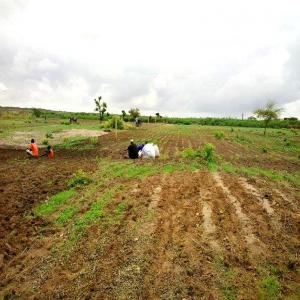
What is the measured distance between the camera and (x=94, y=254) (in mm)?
6527

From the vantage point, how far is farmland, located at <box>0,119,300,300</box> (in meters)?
5.52

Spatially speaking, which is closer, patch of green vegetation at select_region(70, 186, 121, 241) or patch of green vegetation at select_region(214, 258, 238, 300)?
patch of green vegetation at select_region(214, 258, 238, 300)

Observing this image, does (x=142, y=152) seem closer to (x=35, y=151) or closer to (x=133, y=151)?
(x=133, y=151)

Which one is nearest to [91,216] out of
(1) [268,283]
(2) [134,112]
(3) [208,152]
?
(1) [268,283]

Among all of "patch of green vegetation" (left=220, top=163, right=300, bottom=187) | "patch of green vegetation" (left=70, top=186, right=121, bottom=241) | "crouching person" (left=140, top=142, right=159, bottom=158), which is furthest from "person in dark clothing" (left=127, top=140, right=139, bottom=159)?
"patch of green vegetation" (left=70, top=186, right=121, bottom=241)

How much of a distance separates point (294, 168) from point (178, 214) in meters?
10.4

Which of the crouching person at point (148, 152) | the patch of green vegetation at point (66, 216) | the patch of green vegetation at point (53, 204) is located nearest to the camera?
the patch of green vegetation at point (66, 216)

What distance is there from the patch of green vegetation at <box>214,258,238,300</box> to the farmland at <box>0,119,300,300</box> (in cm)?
2

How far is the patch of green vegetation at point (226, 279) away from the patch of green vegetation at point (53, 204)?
16.2 ft

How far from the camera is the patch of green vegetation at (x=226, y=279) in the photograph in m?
5.27

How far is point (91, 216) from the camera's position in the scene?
8.41 meters

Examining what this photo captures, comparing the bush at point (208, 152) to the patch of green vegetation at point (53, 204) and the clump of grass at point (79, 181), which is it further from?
the patch of green vegetation at point (53, 204)

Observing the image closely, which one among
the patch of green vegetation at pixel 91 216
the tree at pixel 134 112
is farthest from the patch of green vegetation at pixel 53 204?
the tree at pixel 134 112

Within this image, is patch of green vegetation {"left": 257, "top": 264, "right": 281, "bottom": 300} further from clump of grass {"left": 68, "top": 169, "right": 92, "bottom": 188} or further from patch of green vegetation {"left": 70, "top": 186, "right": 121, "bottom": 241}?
clump of grass {"left": 68, "top": 169, "right": 92, "bottom": 188}
